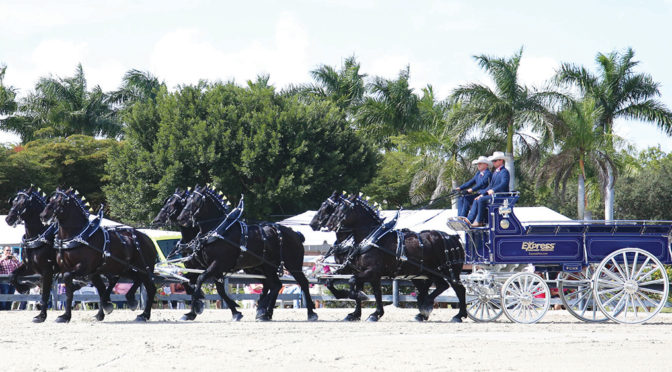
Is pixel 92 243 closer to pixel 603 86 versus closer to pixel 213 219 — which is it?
pixel 213 219

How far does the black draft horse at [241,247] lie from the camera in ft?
53.4

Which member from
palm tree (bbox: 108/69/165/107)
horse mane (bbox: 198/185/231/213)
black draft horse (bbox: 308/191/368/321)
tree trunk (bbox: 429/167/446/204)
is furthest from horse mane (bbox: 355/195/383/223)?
palm tree (bbox: 108/69/165/107)

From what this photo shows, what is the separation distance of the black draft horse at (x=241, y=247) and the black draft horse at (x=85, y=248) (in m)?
1.21

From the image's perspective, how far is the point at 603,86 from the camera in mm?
43062

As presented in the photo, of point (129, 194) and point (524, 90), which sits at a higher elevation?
point (524, 90)

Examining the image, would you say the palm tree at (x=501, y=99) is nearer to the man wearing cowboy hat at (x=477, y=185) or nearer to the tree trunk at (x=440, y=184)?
the tree trunk at (x=440, y=184)

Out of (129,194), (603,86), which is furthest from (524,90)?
(129,194)

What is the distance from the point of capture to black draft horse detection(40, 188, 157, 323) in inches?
618

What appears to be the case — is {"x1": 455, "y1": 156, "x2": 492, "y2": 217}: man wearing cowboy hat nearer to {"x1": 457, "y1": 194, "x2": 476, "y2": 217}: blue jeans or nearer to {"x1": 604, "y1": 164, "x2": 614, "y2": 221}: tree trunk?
{"x1": 457, "y1": 194, "x2": 476, "y2": 217}: blue jeans

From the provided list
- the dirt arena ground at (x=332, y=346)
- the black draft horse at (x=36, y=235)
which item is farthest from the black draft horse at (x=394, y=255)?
the black draft horse at (x=36, y=235)

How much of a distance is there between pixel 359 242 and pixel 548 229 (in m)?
3.35

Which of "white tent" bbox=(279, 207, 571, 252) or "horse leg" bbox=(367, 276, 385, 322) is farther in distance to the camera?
→ "white tent" bbox=(279, 207, 571, 252)

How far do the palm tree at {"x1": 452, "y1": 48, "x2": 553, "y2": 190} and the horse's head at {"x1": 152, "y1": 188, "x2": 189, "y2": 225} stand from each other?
2187 cm

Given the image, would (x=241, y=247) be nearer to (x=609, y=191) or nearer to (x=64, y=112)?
(x=609, y=191)
